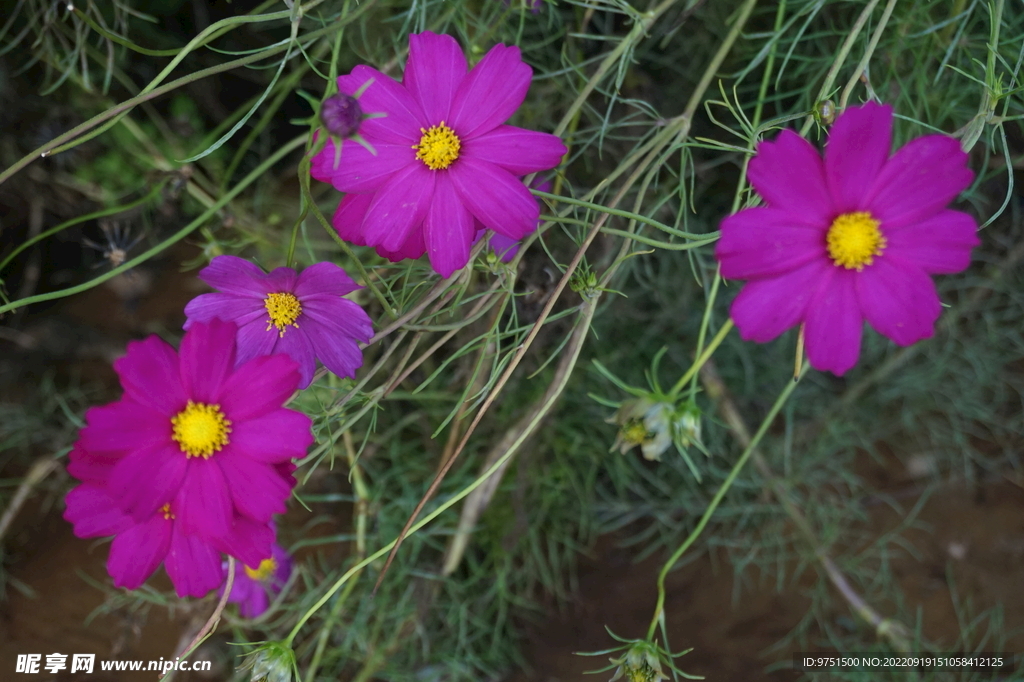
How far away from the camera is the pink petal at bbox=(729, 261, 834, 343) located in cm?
41

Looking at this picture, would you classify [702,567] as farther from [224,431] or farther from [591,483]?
[224,431]

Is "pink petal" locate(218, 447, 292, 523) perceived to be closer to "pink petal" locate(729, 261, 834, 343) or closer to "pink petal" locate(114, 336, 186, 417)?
"pink petal" locate(114, 336, 186, 417)

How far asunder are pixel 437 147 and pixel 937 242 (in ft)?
1.06

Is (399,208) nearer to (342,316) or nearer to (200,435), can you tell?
(342,316)

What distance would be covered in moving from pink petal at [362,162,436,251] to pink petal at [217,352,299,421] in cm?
10

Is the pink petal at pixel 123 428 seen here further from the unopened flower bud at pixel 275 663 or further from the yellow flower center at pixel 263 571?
the yellow flower center at pixel 263 571

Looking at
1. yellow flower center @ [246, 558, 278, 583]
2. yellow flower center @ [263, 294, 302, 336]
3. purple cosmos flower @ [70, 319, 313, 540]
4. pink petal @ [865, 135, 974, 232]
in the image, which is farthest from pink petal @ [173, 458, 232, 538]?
pink petal @ [865, 135, 974, 232]

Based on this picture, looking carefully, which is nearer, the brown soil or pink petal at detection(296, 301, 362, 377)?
pink petal at detection(296, 301, 362, 377)

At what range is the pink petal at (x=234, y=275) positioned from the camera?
1.65 ft

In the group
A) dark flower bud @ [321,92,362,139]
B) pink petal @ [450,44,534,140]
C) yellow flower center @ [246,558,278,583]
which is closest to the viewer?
dark flower bud @ [321,92,362,139]

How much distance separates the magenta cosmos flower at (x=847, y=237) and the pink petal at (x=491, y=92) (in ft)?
0.53

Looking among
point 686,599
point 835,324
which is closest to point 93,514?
point 835,324

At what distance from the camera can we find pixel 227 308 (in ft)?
1.69

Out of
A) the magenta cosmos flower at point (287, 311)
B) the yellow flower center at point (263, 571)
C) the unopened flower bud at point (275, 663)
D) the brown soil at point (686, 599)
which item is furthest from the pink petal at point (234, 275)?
the brown soil at point (686, 599)
